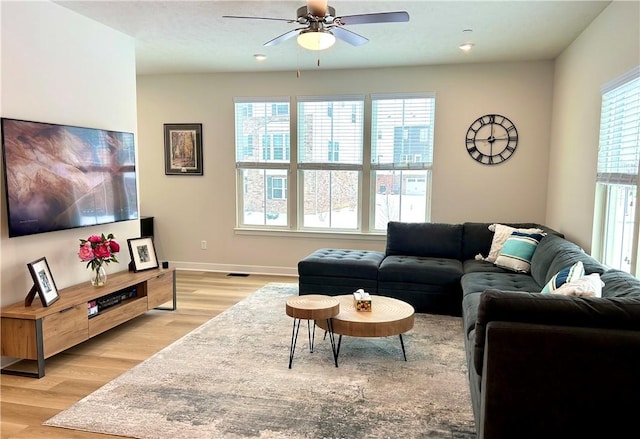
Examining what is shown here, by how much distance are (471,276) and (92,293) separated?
3.27 m

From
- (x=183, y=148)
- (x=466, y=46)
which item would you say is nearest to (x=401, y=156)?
(x=466, y=46)

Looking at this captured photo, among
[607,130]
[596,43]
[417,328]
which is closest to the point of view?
[607,130]

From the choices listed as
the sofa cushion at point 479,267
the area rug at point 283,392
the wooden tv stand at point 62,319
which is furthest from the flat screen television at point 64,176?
the sofa cushion at point 479,267

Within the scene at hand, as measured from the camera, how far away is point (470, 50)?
4.90 metres

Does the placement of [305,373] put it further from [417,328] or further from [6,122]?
[6,122]

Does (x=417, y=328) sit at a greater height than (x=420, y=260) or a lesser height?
lesser

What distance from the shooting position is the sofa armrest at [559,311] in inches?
76.6

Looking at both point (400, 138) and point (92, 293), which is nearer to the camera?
point (92, 293)

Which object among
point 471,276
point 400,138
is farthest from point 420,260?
point 400,138

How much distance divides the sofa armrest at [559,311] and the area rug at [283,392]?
0.82m

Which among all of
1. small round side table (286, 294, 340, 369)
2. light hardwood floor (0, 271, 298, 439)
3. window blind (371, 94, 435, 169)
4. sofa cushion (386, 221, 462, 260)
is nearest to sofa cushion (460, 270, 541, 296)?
sofa cushion (386, 221, 462, 260)

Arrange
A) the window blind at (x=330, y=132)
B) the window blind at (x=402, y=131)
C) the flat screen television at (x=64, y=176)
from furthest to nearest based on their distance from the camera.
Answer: the window blind at (x=330, y=132) < the window blind at (x=402, y=131) < the flat screen television at (x=64, y=176)

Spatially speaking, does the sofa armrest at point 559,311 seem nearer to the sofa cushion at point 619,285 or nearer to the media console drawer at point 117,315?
the sofa cushion at point 619,285

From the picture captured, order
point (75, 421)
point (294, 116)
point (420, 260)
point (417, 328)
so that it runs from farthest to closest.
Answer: point (294, 116) → point (420, 260) → point (417, 328) → point (75, 421)
